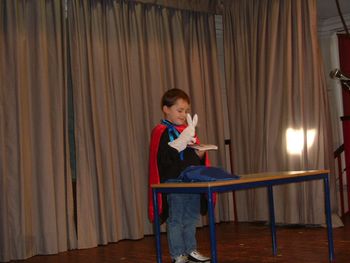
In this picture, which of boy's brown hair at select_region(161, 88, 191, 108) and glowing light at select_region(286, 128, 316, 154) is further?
glowing light at select_region(286, 128, 316, 154)

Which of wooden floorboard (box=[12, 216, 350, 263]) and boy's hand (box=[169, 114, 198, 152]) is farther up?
boy's hand (box=[169, 114, 198, 152])

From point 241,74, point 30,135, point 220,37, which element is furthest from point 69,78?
point 220,37

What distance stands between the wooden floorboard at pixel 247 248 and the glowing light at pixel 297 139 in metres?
0.70

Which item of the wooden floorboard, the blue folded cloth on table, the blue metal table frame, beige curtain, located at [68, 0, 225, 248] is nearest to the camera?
the blue metal table frame

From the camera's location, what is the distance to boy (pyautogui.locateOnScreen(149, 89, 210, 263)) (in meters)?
3.18

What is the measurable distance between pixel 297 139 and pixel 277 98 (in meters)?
0.44

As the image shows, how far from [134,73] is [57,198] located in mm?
1365

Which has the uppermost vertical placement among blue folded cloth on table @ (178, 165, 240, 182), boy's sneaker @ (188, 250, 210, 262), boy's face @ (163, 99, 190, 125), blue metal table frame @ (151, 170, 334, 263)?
boy's face @ (163, 99, 190, 125)

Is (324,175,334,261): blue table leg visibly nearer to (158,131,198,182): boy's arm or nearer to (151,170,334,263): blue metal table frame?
(151,170,334,263): blue metal table frame

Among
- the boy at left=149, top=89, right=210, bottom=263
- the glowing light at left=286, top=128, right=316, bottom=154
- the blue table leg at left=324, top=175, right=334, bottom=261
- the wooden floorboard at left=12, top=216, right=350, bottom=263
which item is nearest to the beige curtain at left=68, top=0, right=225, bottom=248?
the wooden floorboard at left=12, top=216, right=350, bottom=263

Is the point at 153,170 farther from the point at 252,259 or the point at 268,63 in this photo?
the point at 268,63

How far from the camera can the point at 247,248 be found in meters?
3.91

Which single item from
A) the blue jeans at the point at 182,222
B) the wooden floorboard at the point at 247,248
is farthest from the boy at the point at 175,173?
the wooden floorboard at the point at 247,248

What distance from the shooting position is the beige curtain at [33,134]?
4117 millimetres
